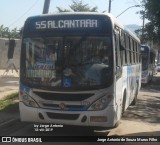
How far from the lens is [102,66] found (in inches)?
383

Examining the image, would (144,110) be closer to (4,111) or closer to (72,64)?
(4,111)

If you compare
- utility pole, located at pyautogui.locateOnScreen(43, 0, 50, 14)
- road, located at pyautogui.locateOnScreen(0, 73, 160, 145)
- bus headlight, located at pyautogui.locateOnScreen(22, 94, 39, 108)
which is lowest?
road, located at pyautogui.locateOnScreen(0, 73, 160, 145)

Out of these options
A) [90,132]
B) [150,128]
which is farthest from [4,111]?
[150,128]

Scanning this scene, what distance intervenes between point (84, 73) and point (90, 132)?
5.96 feet

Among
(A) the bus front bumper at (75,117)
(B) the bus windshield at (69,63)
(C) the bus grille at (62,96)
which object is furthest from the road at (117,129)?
(B) the bus windshield at (69,63)

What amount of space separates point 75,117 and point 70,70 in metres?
1.07

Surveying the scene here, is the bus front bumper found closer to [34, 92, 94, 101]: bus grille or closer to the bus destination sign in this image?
[34, 92, 94, 101]: bus grille

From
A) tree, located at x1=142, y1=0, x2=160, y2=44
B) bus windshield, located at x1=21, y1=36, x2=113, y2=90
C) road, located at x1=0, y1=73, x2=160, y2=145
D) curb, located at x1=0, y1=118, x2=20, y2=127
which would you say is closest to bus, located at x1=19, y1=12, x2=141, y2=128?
bus windshield, located at x1=21, y1=36, x2=113, y2=90

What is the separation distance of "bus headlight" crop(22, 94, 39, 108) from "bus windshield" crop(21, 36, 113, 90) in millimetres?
291

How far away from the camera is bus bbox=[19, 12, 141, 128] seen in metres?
9.59

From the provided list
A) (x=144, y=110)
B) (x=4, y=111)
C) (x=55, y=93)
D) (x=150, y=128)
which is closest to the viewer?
(x=55, y=93)

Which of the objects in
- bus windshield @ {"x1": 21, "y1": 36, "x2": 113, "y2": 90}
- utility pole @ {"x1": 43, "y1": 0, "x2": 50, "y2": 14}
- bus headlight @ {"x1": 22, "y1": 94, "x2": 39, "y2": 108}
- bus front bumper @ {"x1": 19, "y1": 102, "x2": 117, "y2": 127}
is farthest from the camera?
utility pole @ {"x1": 43, "y1": 0, "x2": 50, "y2": 14}

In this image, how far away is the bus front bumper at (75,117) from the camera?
9.54 meters

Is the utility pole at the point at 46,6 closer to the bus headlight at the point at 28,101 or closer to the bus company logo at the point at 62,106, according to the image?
the bus headlight at the point at 28,101
